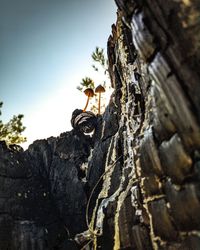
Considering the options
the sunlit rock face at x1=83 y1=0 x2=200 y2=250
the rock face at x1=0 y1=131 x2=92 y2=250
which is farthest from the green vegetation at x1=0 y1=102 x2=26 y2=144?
the sunlit rock face at x1=83 y1=0 x2=200 y2=250

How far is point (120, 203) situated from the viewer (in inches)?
451

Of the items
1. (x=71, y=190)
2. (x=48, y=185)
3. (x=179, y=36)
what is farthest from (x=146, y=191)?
(x=48, y=185)

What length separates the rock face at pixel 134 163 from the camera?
5.80 metres

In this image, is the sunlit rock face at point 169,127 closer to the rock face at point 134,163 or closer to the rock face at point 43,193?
the rock face at point 134,163

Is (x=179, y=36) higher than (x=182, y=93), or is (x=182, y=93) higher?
(x=179, y=36)

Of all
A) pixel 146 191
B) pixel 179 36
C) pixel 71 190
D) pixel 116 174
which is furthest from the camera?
pixel 71 190

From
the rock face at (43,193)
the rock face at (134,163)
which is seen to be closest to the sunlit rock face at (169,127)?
the rock face at (134,163)

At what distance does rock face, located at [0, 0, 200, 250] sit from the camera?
5.80 meters

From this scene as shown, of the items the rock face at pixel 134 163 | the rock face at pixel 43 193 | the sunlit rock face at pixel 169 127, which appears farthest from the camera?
the rock face at pixel 43 193

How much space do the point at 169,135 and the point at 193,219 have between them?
1.94 meters

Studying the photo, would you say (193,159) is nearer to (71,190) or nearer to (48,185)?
(71,190)

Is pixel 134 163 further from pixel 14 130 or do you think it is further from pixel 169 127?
pixel 14 130

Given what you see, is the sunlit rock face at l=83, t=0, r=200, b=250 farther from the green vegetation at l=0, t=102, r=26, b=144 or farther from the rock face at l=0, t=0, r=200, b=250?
the green vegetation at l=0, t=102, r=26, b=144

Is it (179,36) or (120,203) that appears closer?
(179,36)
